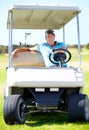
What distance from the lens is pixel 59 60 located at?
795 centimetres

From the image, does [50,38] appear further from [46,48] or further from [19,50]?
[19,50]

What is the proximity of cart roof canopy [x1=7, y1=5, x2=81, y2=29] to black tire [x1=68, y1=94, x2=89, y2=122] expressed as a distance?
1.54 meters

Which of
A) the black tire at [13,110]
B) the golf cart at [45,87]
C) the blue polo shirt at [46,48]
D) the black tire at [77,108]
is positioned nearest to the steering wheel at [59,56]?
the golf cart at [45,87]

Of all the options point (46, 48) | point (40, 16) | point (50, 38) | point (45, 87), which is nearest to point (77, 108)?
point (45, 87)

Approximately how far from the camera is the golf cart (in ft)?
23.1

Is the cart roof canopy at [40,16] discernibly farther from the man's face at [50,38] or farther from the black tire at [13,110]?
the black tire at [13,110]

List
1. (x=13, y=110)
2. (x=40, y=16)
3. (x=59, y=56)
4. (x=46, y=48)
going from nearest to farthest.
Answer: (x=13, y=110)
(x=59, y=56)
(x=46, y=48)
(x=40, y=16)

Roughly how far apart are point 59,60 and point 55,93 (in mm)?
773

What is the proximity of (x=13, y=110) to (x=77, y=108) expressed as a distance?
1.00 meters

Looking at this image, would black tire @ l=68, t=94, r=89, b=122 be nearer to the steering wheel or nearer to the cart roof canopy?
the steering wheel

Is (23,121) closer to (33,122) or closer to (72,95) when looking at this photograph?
(33,122)

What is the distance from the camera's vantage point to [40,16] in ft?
28.2

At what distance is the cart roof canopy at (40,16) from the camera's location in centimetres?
759

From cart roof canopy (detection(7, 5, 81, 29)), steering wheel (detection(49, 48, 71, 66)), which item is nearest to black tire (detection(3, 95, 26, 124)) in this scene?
steering wheel (detection(49, 48, 71, 66))
